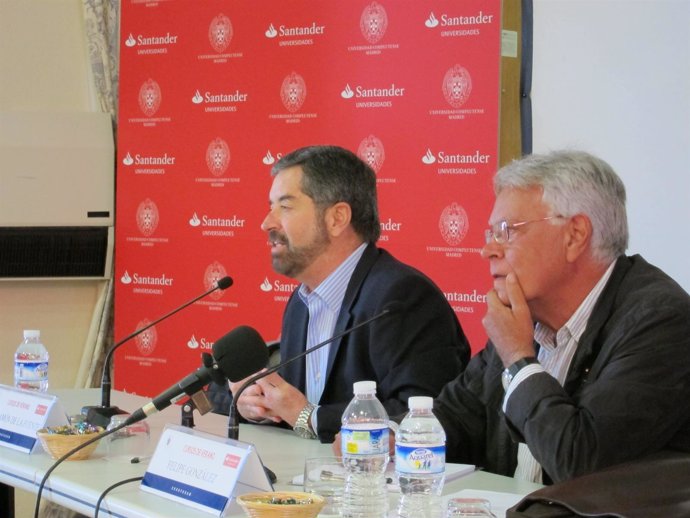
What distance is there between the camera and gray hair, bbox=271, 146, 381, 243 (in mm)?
3123

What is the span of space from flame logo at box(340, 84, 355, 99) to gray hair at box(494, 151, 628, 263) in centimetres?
250

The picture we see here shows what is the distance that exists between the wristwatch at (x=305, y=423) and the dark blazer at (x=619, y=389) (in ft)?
2.08

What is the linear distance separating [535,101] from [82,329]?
115 inches

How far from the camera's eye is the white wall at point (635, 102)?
3953 millimetres

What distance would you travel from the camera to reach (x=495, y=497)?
1.95 m

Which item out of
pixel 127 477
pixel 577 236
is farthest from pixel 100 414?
pixel 577 236

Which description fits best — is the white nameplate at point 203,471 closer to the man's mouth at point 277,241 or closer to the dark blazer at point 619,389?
the dark blazer at point 619,389

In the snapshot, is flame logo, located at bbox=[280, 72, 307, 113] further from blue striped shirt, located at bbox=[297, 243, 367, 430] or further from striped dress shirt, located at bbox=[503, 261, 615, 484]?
striped dress shirt, located at bbox=[503, 261, 615, 484]

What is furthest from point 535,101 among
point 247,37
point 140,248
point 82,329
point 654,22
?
point 82,329

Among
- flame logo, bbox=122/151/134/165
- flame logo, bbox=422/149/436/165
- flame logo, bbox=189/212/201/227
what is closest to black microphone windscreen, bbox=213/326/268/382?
flame logo, bbox=422/149/436/165

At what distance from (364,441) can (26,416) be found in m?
1.04

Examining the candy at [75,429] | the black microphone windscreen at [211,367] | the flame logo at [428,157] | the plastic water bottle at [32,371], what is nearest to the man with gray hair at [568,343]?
the black microphone windscreen at [211,367]

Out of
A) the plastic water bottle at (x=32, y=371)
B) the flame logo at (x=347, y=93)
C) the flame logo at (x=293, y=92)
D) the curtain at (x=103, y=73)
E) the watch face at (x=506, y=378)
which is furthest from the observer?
the curtain at (x=103, y=73)

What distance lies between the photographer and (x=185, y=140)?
5340 millimetres
